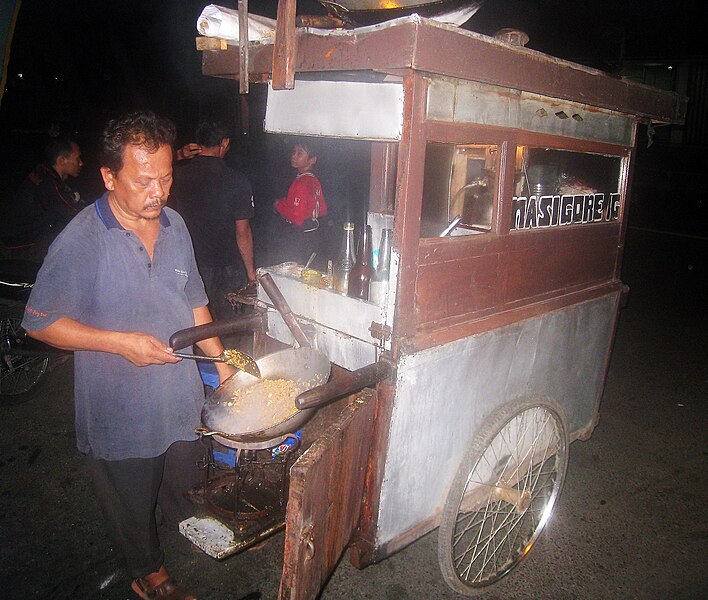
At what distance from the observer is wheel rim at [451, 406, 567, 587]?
2771mm

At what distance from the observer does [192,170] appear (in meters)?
4.66

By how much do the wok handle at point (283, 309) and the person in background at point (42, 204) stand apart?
3.36m

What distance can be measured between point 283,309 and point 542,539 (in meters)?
2.21

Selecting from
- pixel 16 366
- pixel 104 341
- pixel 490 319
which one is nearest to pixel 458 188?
pixel 490 319

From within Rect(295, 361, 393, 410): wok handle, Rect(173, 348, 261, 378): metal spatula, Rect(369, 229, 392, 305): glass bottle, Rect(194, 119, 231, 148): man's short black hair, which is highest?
Rect(194, 119, 231, 148): man's short black hair

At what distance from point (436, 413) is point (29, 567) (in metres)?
2.47

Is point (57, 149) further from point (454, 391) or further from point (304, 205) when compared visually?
point (454, 391)

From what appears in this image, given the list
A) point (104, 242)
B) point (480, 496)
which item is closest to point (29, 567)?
point (104, 242)

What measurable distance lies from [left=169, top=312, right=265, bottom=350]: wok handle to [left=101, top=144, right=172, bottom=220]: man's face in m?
0.54

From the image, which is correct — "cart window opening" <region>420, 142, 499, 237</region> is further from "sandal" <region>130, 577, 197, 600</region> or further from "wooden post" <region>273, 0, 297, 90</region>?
"sandal" <region>130, 577, 197, 600</region>

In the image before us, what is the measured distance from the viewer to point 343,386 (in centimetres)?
202

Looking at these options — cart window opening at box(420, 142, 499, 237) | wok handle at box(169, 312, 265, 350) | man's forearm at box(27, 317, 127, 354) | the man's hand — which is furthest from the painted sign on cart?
man's forearm at box(27, 317, 127, 354)

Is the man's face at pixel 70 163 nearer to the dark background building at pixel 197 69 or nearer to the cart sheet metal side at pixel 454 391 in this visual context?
the dark background building at pixel 197 69

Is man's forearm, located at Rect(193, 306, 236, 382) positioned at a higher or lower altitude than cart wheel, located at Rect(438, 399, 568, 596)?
higher
